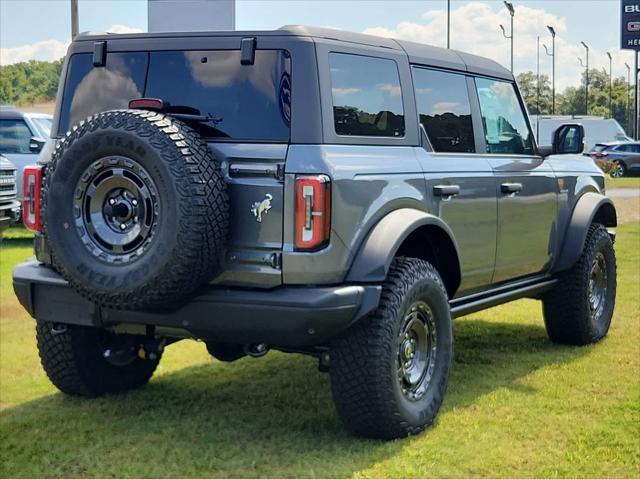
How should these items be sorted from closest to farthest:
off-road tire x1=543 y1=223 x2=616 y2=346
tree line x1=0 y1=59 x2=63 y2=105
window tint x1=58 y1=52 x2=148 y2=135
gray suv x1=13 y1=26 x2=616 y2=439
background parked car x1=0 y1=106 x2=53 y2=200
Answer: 1. gray suv x1=13 y1=26 x2=616 y2=439
2. window tint x1=58 y1=52 x2=148 y2=135
3. off-road tire x1=543 y1=223 x2=616 y2=346
4. background parked car x1=0 y1=106 x2=53 y2=200
5. tree line x1=0 y1=59 x2=63 y2=105

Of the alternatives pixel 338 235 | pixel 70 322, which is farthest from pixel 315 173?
pixel 70 322

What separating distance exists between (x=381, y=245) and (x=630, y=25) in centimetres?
2458

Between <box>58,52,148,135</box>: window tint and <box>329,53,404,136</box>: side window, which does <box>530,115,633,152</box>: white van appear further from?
<box>58,52,148,135</box>: window tint

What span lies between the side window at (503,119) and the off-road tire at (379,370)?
1688 mm

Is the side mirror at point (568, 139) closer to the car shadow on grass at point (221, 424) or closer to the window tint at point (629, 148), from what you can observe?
the car shadow on grass at point (221, 424)

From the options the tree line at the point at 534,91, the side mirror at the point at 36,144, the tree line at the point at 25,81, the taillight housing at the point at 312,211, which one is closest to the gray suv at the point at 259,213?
the taillight housing at the point at 312,211

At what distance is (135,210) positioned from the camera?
4.26 meters

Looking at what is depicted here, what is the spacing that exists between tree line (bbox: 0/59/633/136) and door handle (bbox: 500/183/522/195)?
71946mm

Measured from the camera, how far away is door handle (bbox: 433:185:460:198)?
509cm

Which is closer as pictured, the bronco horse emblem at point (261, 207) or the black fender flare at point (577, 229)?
the bronco horse emblem at point (261, 207)

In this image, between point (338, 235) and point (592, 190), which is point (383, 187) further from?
point (592, 190)

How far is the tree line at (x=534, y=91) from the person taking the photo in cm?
8744

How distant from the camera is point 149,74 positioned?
189 inches

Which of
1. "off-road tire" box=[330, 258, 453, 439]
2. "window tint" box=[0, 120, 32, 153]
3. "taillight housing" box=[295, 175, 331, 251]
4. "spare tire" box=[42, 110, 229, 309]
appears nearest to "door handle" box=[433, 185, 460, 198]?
"off-road tire" box=[330, 258, 453, 439]
